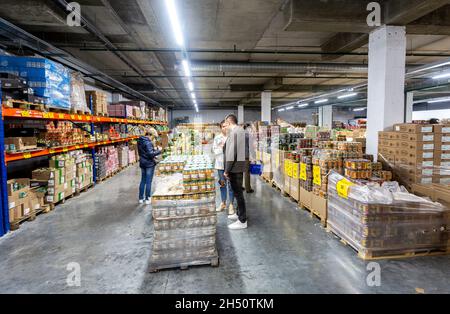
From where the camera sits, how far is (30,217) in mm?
5129

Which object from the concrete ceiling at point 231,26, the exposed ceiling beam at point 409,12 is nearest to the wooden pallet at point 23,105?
the concrete ceiling at point 231,26

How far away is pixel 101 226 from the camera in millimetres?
4848

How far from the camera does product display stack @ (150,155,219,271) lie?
10.7ft

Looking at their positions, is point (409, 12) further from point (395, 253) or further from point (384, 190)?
point (395, 253)

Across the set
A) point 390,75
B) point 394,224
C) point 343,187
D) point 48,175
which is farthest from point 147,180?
point 390,75

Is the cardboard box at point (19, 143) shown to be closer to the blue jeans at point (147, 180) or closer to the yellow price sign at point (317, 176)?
the blue jeans at point (147, 180)

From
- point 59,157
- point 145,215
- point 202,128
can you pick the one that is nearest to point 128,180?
point 59,157

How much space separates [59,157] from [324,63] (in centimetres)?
962

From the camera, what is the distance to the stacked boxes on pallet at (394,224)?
3.51 metres

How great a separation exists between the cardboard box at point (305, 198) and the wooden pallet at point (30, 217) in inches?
218

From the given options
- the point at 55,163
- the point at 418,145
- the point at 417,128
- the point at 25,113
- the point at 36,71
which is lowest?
the point at 55,163

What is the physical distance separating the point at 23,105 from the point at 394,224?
659 cm
